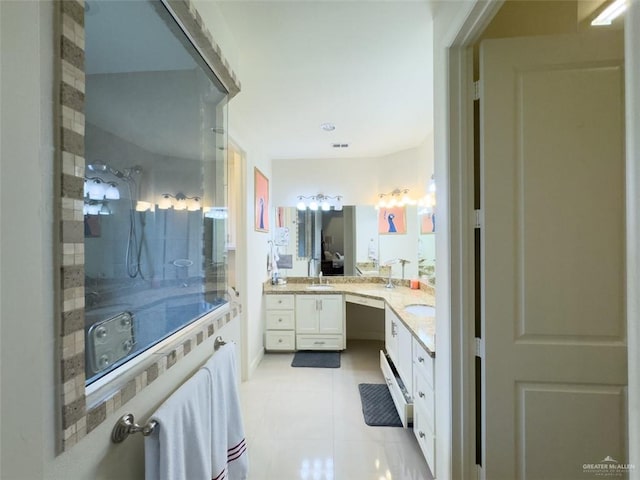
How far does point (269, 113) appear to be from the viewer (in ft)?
8.34

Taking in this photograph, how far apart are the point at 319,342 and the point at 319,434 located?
1447 millimetres

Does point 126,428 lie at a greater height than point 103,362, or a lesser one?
lesser

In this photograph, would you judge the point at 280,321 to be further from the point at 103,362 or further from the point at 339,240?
the point at 103,362

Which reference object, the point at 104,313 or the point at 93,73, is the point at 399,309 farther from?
the point at 93,73

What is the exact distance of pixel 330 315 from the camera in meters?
3.42

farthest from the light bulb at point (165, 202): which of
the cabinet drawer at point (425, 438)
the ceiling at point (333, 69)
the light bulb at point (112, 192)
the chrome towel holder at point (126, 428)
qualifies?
the cabinet drawer at point (425, 438)

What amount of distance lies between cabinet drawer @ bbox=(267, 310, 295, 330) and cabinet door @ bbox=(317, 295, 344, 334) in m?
0.36

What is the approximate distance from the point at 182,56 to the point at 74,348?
3.92ft

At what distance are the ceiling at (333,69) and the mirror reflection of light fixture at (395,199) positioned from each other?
71cm

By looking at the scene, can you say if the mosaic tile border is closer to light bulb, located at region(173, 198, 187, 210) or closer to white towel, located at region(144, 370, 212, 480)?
white towel, located at region(144, 370, 212, 480)

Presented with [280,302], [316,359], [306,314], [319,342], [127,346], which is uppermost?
[127,346]

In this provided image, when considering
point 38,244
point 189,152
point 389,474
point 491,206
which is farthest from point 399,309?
point 38,244

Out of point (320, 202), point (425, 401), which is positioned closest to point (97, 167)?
point (425, 401)

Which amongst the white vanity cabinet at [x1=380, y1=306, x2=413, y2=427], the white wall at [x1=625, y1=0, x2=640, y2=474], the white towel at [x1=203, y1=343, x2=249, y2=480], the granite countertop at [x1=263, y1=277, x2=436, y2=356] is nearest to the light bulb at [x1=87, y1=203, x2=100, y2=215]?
the white towel at [x1=203, y1=343, x2=249, y2=480]
